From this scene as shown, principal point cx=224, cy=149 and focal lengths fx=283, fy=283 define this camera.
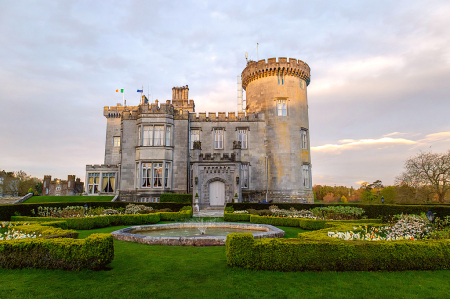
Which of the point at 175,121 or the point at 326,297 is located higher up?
the point at 175,121

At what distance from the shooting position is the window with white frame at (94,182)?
32.3 m

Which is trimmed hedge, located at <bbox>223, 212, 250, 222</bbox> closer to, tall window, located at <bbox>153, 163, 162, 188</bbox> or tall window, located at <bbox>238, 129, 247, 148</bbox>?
tall window, located at <bbox>153, 163, 162, 188</bbox>

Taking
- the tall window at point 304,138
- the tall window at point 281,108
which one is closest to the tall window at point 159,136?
the tall window at point 281,108

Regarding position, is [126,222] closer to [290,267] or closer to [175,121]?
[290,267]

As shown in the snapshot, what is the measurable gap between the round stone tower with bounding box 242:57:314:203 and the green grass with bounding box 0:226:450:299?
2481 centimetres

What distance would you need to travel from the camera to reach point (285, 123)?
32.8 m

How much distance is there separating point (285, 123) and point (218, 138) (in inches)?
314

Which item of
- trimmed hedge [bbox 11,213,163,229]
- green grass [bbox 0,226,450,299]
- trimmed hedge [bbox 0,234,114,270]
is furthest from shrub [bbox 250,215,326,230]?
trimmed hedge [bbox 0,234,114,270]

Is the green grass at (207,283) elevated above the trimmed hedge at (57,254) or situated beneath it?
situated beneath

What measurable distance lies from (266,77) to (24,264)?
30530 mm

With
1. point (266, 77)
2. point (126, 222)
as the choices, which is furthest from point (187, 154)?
point (126, 222)

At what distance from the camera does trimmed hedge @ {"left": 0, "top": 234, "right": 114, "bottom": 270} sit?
7.00m

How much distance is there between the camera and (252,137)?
3309 centimetres

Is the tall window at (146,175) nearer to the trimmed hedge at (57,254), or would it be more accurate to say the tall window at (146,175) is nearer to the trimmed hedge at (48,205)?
the trimmed hedge at (48,205)
